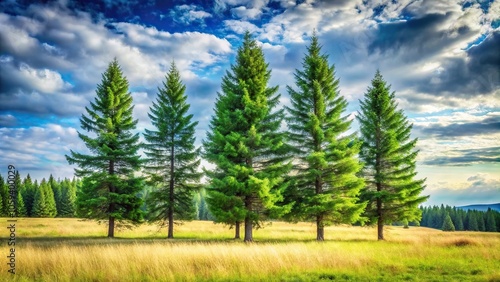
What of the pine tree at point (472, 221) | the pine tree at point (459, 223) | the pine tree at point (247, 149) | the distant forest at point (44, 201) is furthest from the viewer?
the pine tree at point (459, 223)

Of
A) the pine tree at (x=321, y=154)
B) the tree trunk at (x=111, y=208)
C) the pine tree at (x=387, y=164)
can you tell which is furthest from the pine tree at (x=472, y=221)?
the tree trunk at (x=111, y=208)

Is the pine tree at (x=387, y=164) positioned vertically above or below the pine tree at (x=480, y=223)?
above

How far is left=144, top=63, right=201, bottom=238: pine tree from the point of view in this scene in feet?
83.1

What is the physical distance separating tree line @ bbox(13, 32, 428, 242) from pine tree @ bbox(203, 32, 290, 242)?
69 millimetres

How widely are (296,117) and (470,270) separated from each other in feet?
44.6

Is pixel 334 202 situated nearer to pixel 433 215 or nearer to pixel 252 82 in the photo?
pixel 252 82

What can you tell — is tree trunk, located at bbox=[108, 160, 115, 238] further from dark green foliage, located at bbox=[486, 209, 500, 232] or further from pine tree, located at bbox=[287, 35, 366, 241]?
dark green foliage, located at bbox=[486, 209, 500, 232]

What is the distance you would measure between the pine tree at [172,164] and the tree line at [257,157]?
8 cm

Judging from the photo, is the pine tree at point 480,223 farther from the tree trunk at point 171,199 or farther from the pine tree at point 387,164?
the tree trunk at point 171,199

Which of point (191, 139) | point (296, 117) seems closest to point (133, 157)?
point (191, 139)

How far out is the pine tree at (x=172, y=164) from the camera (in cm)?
2533

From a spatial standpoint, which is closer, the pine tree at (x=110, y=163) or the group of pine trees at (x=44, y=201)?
the pine tree at (x=110, y=163)

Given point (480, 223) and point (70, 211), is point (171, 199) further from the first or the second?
point (480, 223)


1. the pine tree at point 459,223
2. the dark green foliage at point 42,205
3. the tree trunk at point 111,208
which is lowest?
the pine tree at point 459,223
